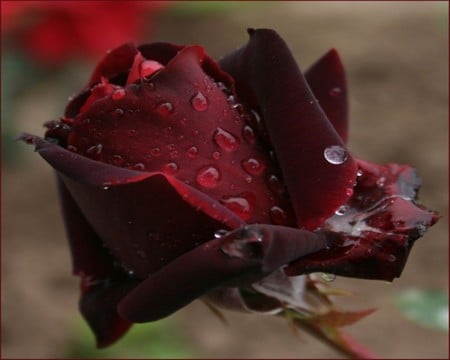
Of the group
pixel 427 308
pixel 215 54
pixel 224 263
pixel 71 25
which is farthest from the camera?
pixel 215 54

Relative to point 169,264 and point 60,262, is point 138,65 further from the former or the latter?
point 60,262

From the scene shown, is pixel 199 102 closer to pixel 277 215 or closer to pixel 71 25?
pixel 277 215

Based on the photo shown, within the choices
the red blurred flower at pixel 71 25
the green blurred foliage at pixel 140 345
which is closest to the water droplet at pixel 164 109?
the green blurred foliage at pixel 140 345

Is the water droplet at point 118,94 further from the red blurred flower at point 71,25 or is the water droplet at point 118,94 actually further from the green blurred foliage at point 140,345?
the red blurred flower at point 71,25

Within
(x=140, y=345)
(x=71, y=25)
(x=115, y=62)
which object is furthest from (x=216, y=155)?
(x=71, y=25)

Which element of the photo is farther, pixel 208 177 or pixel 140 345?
pixel 140 345

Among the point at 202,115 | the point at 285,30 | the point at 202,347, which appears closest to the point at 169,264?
the point at 202,115
